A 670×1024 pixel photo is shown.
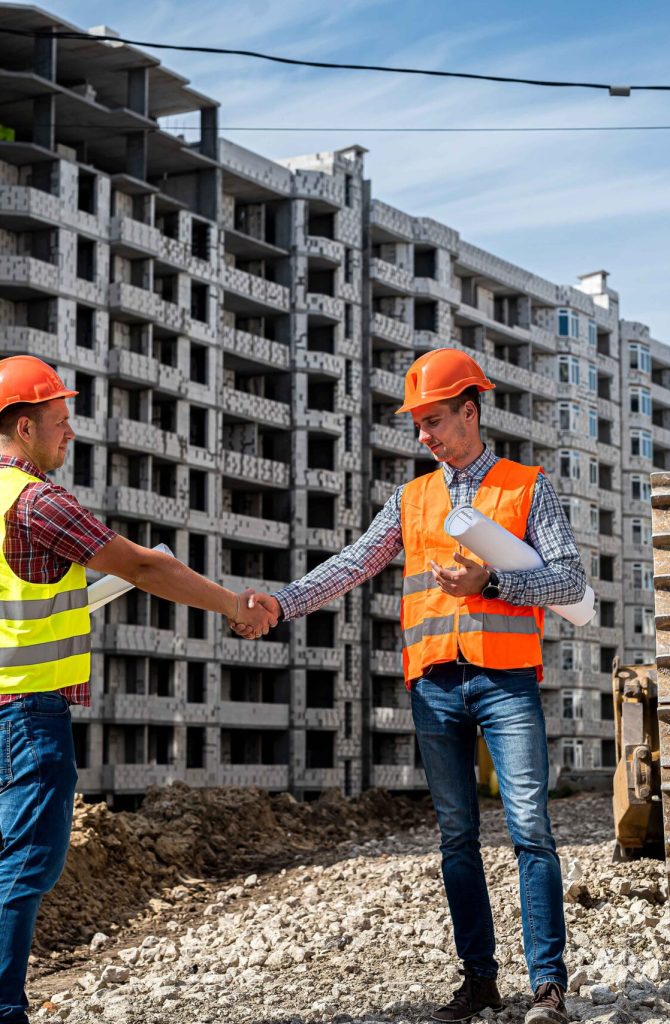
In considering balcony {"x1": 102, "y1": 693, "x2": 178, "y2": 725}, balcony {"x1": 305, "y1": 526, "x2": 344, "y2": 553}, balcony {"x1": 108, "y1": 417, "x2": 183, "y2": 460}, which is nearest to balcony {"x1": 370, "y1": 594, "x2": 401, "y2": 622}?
balcony {"x1": 305, "y1": 526, "x2": 344, "y2": 553}

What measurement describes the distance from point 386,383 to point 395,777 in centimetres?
1281

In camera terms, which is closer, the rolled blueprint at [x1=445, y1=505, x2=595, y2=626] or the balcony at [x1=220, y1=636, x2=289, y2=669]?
the rolled blueprint at [x1=445, y1=505, x2=595, y2=626]

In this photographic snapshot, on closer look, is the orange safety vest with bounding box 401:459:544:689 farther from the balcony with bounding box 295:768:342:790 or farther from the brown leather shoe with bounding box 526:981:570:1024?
the balcony with bounding box 295:768:342:790

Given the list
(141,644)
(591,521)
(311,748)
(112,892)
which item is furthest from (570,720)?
(112,892)

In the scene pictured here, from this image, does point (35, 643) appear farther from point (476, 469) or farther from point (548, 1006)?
point (548, 1006)

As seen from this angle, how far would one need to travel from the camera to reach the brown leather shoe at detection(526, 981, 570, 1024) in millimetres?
5266

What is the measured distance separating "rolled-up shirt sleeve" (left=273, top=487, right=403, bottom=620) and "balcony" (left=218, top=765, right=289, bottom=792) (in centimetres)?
3534

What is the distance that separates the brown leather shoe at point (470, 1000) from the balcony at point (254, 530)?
125 feet

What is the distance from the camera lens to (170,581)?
5246 millimetres

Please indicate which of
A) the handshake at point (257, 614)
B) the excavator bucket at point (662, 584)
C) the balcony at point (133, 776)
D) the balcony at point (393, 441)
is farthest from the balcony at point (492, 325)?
the handshake at point (257, 614)

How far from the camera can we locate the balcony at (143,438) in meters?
39.2

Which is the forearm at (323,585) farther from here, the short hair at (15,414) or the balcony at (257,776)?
the balcony at (257,776)

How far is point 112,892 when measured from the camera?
16984 millimetres

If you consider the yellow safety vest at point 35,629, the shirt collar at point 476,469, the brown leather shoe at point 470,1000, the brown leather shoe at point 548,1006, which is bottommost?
the brown leather shoe at point 470,1000
